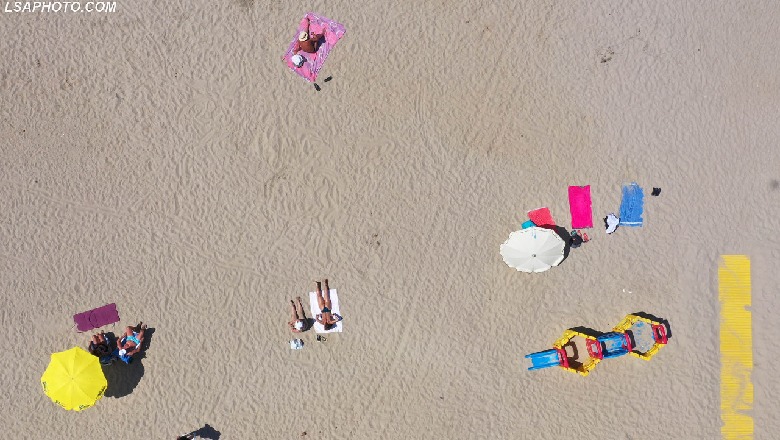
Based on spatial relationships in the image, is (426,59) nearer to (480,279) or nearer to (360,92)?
(360,92)

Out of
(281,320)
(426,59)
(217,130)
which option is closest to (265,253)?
(281,320)

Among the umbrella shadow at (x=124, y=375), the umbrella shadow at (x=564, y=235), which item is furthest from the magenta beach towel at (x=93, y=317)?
the umbrella shadow at (x=564, y=235)

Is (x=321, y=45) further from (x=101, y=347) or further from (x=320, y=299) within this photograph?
(x=101, y=347)

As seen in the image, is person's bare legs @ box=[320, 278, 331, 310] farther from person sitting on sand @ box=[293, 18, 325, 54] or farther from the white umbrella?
person sitting on sand @ box=[293, 18, 325, 54]

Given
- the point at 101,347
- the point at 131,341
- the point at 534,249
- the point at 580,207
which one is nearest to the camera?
the point at 534,249

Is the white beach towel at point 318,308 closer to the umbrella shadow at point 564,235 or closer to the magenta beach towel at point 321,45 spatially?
the magenta beach towel at point 321,45

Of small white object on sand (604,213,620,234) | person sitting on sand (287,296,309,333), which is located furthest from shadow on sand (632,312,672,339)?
person sitting on sand (287,296,309,333)

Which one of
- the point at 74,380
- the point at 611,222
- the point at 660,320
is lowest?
the point at 660,320

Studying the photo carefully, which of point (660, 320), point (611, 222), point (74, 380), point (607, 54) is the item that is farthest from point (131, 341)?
point (607, 54)
